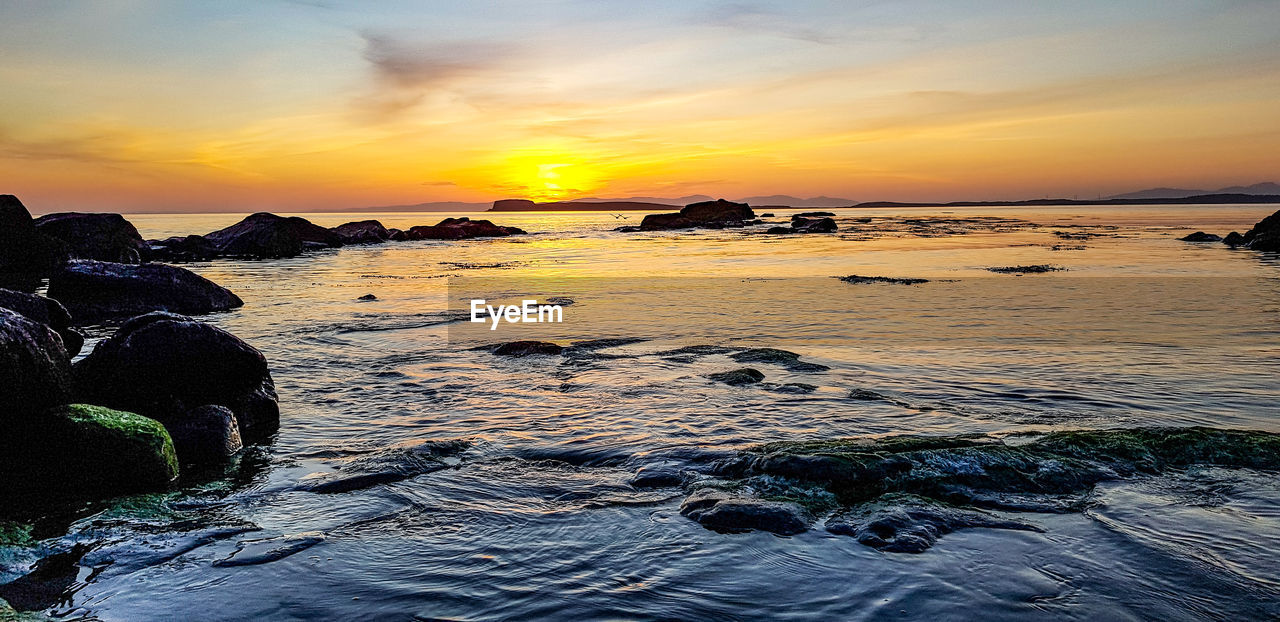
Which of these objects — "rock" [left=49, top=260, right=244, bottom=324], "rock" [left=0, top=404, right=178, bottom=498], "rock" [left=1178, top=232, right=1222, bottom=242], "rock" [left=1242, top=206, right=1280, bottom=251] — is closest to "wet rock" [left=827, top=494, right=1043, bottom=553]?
"rock" [left=0, top=404, right=178, bottom=498]

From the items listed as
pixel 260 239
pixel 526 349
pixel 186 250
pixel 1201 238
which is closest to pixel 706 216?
pixel 1201 238

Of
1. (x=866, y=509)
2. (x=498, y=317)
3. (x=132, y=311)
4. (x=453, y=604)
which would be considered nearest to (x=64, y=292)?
(x=132, y=311)

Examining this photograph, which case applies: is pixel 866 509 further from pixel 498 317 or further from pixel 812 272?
pixel 812 272

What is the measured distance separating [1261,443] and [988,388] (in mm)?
3051

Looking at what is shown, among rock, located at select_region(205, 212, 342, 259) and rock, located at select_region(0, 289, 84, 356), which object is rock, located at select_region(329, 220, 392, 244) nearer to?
rock, located at select_region(205, 212, 342, 259)

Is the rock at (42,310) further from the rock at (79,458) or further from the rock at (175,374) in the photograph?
the rock at (79,458)

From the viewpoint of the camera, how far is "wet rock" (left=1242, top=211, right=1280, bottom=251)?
35.4 m

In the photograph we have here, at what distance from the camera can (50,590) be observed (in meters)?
4.31

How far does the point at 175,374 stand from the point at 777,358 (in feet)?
25.9

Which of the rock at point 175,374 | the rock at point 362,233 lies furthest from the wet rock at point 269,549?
the rock at point 362,233

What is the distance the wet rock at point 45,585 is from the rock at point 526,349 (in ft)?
24.4

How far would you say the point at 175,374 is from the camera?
758 centimetres

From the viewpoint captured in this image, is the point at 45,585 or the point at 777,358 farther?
the point at 777,358

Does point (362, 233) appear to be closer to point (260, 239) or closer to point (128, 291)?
point (260, 239)
